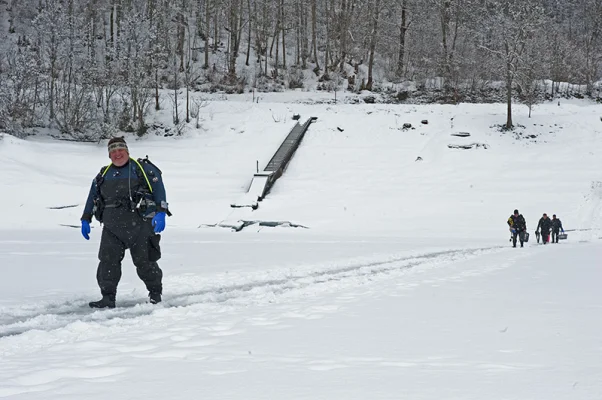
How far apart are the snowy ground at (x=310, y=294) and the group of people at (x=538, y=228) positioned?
57.0 inches

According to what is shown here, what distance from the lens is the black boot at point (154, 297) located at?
6.73 m

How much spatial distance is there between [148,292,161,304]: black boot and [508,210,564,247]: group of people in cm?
1511

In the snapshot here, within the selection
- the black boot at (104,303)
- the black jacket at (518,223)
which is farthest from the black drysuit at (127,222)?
the black jacket at (518,223)

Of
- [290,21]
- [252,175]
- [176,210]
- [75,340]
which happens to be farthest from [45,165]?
[290,21]

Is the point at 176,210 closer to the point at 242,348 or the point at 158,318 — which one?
the point at 158,318

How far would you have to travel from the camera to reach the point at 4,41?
46.2 metres

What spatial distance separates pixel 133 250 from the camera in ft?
22.3

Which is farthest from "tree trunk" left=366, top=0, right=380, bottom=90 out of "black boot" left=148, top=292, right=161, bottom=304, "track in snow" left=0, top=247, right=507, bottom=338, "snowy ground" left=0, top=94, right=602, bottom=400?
"black boot" left=148, top=292, right=161, bottom=304

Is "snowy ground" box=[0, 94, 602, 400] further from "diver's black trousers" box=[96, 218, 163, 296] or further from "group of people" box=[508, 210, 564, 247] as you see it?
"group of people" box=[508, 210, 564, 247]

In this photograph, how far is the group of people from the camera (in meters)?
19.1

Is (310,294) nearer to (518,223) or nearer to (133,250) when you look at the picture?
(133,250)

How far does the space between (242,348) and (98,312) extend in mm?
2575

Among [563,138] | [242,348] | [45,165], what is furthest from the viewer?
[563,138]

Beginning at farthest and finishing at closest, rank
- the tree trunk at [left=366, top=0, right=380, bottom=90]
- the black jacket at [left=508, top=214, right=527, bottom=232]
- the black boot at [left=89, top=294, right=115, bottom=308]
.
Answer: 1. the tree trunk at [left=366, top=0, right=380, bottom=90]
2. the black jacket at [left=508, top=214, right=527, bottom=232]
3. the black boot at [left=89, top=294, right=115, bottom=308]
